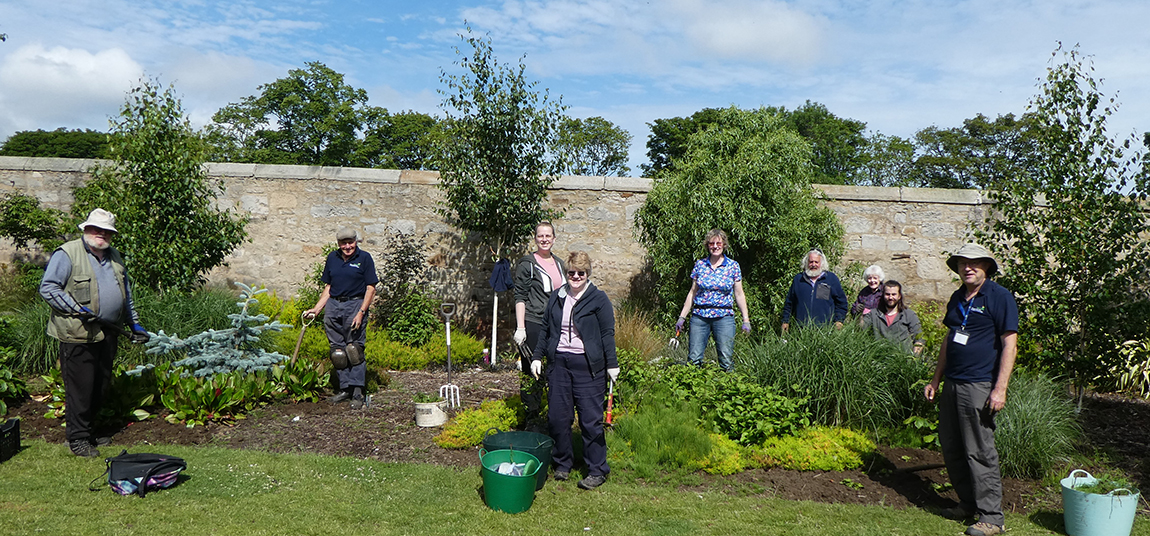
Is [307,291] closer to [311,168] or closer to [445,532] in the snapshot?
[311,168]

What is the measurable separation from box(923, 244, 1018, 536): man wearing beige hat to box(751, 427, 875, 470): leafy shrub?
947 millimetres

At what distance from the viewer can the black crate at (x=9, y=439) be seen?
196 inches

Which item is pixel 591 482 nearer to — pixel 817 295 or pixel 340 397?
pixel 340 397

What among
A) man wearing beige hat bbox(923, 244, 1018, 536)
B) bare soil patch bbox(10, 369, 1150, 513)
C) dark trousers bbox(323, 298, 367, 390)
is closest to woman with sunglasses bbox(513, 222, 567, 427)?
bare soil patch bbox(10, 369, 1150, 513)

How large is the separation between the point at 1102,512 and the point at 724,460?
7.16 ft

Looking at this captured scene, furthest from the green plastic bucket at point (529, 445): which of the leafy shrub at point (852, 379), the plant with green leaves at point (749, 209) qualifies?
the plant with green leaves at point (749, 209)

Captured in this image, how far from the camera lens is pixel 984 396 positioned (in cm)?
422

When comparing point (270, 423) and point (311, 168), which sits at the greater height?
point (311, 168)

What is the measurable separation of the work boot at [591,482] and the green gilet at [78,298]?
3638 mm

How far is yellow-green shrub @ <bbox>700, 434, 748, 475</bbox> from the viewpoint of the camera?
16.8 feet

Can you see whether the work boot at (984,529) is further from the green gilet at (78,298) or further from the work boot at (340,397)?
the green gilet at (78,298)

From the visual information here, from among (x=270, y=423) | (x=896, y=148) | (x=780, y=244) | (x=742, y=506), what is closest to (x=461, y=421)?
(x=270, y=423)

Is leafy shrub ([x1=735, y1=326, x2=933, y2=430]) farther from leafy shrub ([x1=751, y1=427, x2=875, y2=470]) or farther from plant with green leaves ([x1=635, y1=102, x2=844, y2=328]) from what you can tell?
plant with green leaves ([x1=635, y1=102, x2=844, y2=328])

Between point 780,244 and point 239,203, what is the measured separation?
7396 mm
